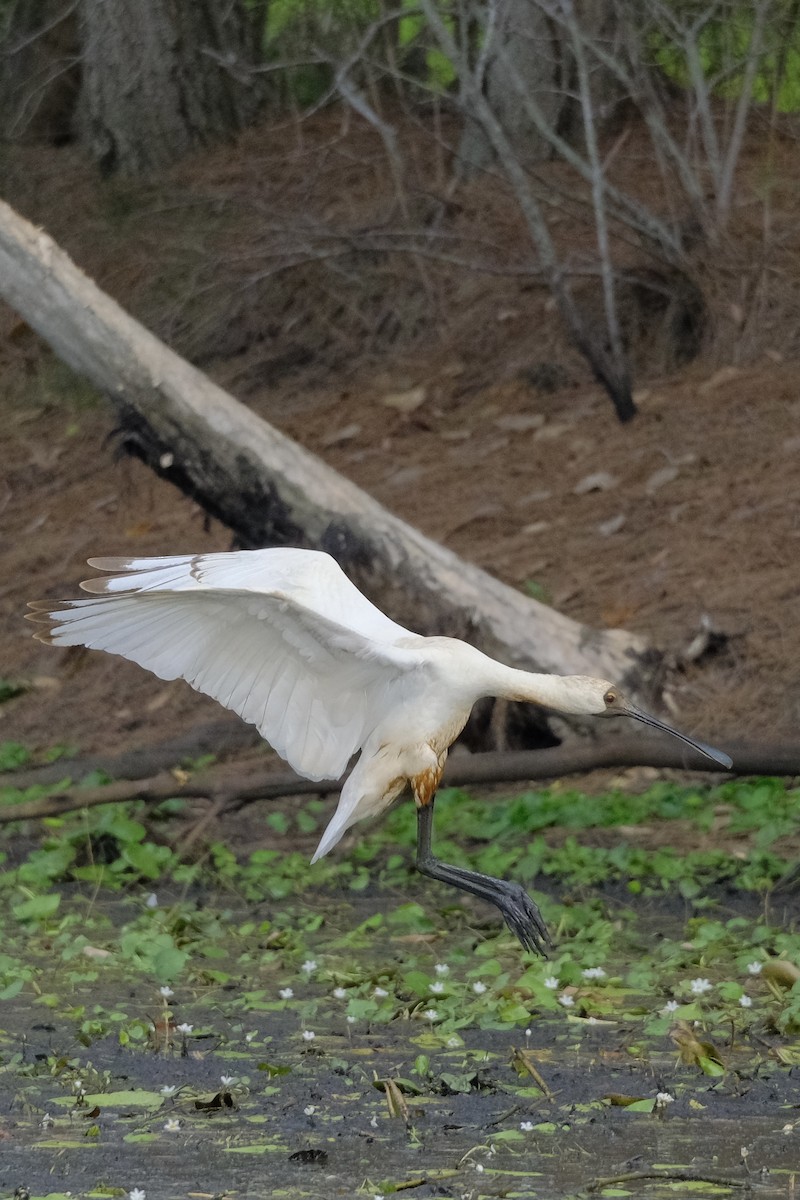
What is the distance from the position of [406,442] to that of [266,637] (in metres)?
6.13

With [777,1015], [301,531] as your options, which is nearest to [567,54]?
[301,531]

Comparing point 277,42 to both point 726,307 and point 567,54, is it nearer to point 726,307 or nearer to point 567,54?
point 567,54

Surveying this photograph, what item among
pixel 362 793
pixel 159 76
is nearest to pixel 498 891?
pixel 362 793

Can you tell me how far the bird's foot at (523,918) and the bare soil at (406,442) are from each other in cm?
262

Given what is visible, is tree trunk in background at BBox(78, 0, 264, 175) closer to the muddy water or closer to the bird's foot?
the bird's foot

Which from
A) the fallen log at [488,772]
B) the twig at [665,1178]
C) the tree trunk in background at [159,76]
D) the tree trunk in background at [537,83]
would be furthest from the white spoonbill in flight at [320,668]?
the tree trunk in background at [159,76]

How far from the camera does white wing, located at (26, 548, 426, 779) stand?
507 cm

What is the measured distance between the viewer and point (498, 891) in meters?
5.62

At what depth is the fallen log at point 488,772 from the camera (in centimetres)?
695

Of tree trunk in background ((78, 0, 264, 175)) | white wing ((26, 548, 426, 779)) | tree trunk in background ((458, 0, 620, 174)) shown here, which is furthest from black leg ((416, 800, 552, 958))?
tree trunk in background ((78, 0, 264, 175))

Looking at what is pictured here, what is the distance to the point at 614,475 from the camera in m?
10.4

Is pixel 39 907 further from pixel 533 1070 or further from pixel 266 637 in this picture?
pixel 533 1070

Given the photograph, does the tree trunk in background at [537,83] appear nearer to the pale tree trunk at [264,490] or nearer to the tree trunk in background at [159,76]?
the tree trunk in background at [159,76]

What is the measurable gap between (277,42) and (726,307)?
405 centimetres
